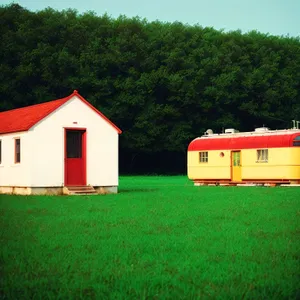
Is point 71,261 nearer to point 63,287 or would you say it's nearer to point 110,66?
point 63,287

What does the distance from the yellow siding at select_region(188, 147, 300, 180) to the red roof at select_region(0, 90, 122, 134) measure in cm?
1088

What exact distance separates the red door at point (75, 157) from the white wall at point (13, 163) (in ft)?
5.79

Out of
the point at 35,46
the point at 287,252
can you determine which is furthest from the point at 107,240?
the point at 35,46

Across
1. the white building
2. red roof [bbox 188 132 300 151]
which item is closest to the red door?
the white building

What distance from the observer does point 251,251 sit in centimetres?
995

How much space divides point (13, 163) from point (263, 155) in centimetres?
1535

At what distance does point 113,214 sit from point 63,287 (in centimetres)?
939

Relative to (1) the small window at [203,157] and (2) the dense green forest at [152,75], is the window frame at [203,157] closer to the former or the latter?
(1) the small window at [203,157]

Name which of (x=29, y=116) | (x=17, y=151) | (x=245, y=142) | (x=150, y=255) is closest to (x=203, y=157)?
(x=245, y=142)

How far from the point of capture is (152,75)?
5309 cm

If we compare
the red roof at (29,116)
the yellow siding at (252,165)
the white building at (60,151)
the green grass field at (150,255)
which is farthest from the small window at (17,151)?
the yellow siding at (252,165)

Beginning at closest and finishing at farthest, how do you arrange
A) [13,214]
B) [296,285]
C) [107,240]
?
[296,285] < [107,240] < [13,214]

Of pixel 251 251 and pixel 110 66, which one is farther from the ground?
pixel 110 66

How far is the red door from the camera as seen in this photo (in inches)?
1090
